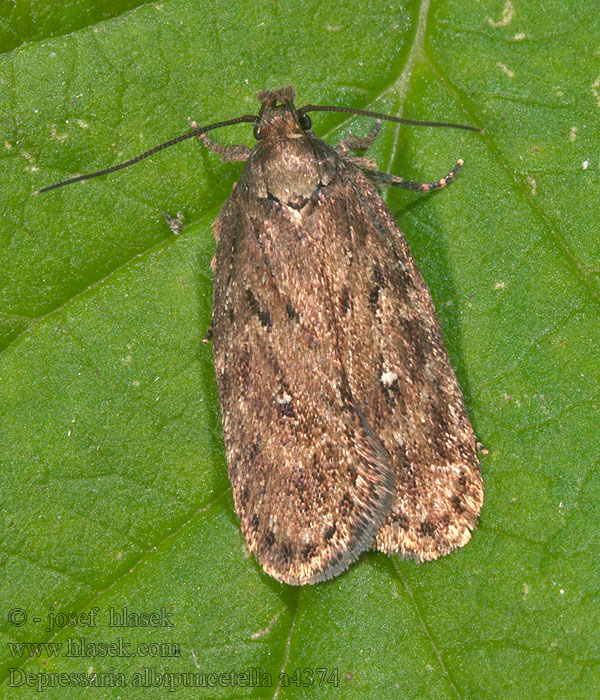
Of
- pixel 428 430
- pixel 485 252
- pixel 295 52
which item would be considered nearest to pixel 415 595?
pixel 428 430

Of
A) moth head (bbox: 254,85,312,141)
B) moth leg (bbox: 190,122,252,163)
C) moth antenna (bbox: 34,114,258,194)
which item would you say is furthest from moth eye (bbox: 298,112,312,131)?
moth leg (bbox: 190,122,252,163)

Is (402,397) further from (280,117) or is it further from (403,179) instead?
(280,117)

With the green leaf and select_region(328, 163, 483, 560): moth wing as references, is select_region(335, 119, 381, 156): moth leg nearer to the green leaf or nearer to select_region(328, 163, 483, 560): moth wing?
the green leaf

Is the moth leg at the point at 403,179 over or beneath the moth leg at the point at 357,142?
beneath

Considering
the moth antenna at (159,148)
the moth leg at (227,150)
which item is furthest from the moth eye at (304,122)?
the moth leg at (227,150)

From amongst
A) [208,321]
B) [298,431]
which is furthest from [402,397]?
[208,321]

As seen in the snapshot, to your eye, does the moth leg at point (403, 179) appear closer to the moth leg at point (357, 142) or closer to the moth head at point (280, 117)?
the moth leg at point (357, 142)
